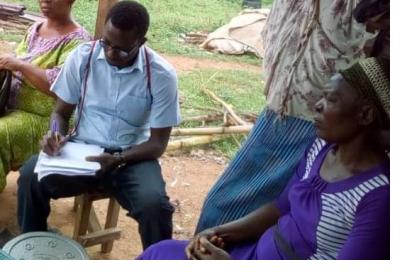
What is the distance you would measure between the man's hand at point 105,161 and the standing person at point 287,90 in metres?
0.46

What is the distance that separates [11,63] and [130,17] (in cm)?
81

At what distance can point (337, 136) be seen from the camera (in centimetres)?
190

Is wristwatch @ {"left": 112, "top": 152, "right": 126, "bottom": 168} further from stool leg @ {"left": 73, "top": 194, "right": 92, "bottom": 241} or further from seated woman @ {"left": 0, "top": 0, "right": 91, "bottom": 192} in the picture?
seated woman @ {"left": 0, "top": 0, "right": 91, "bottom": 192}

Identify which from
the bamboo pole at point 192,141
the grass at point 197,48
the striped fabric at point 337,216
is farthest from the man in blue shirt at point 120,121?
the grass at point 197,48

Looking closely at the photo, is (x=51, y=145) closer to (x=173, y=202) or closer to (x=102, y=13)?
(x=102, y=13)

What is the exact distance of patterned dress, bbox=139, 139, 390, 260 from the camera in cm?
177

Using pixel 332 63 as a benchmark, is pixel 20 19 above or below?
below

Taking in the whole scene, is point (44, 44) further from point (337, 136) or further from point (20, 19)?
point (20, 19)

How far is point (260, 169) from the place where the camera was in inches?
103

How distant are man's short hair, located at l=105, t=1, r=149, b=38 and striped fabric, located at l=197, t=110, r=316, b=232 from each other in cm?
67

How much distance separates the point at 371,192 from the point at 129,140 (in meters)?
1.45

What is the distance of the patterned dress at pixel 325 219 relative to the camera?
1767mm

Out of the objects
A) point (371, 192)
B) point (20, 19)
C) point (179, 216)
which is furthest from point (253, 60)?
point (371, 192)

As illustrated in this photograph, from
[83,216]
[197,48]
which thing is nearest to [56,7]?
[83,216]
